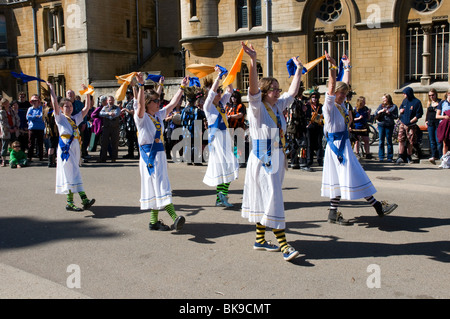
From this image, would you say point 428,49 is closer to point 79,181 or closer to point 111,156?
point 111,156

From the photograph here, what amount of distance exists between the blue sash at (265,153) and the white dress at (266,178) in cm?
3

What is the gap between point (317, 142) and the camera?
1241 centimetres

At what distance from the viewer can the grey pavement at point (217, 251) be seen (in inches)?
183

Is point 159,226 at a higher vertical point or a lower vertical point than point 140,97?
lower

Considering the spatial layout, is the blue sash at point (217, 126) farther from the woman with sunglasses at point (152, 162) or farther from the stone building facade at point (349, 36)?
the stone building facade at point (349, 36)

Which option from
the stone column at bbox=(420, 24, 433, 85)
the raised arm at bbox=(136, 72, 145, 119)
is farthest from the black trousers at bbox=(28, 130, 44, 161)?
the stone column at bbox=(420, 24, 433, 85)

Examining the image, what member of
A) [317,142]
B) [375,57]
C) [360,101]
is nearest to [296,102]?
[317,142]

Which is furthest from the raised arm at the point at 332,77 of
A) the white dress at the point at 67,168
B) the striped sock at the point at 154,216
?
the white dress at the point at 67,168

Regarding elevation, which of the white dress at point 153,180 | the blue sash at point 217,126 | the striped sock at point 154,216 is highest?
the blue sash at point 217,126

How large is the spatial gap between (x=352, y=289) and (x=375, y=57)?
18252mm

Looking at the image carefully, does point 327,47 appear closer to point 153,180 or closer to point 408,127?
point 408,127

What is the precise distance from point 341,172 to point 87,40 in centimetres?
2841

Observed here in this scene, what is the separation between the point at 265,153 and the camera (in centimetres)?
555

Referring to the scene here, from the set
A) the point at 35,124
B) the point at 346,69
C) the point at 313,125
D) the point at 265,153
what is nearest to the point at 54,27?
the point at 35,124
